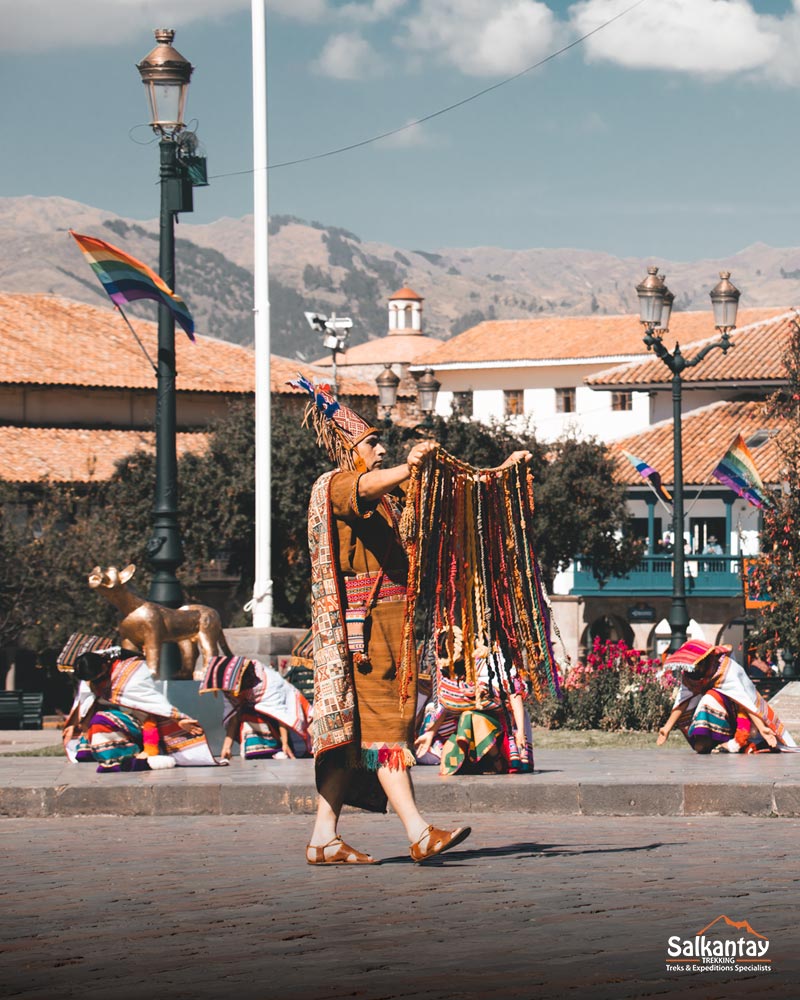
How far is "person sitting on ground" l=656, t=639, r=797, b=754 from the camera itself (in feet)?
40.5

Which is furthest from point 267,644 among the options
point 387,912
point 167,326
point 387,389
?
point 387,389

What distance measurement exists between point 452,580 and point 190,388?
4516 cm

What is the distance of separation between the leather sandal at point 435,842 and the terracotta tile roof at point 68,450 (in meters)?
37.8

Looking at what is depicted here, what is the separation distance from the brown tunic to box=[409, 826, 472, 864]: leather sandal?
41 centimetres

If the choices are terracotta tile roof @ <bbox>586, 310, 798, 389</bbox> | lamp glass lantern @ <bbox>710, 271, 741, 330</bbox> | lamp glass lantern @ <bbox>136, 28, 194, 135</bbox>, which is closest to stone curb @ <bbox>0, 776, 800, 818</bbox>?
lamp glass lantern @ <bbox>136, 28, 194, 135</bbox>

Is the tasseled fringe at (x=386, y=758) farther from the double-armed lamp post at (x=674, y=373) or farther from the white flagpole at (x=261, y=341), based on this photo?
the double-armed lamp post at (x=674, y=373)

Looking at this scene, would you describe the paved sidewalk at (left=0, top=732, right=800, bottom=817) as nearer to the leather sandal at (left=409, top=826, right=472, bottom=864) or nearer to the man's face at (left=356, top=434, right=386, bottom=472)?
the leather sandal at (left=409, top=826, right=472, bottom=864)

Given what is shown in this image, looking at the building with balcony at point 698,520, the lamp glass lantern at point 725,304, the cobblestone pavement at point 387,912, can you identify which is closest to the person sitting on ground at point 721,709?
the cobblestone pavement at point 387,912

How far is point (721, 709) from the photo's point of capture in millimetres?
12641

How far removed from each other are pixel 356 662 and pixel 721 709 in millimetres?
5477

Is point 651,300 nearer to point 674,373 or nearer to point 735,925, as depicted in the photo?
point 674,373

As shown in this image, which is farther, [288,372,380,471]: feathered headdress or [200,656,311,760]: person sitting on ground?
[200,656,311,760]: person sitting on ground

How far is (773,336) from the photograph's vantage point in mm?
51781

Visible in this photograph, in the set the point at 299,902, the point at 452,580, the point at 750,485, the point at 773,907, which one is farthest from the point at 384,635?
the point at 750,485
